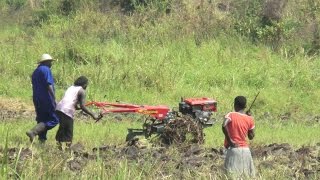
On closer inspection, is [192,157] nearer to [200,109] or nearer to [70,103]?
[200,109]

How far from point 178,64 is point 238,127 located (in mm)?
10278

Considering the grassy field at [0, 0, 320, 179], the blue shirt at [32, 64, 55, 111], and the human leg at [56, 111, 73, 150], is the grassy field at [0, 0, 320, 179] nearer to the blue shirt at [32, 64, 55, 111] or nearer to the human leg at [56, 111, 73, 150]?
the human leg at [56, 111, 73, 150]

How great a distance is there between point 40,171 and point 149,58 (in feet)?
39.6

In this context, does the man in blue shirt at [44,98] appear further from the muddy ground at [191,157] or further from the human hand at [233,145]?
the human hand at [233,145]

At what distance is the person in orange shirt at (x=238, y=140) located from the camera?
7.82 meters

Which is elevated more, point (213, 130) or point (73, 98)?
point (73, 98)

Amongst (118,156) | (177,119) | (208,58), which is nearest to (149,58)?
(208,58)

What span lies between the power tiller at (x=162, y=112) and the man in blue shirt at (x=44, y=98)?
614 mm

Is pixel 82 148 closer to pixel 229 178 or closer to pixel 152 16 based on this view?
pixel 229 178

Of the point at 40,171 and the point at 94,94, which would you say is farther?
the point at 94,94

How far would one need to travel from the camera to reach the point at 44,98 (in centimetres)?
1050

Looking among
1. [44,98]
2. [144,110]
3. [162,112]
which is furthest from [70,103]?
[162,112]

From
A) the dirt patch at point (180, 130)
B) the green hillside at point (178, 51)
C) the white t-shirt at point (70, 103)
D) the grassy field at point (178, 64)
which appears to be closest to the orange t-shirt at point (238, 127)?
the grassy field at point (178, 64)

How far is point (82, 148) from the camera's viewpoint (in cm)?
1019
